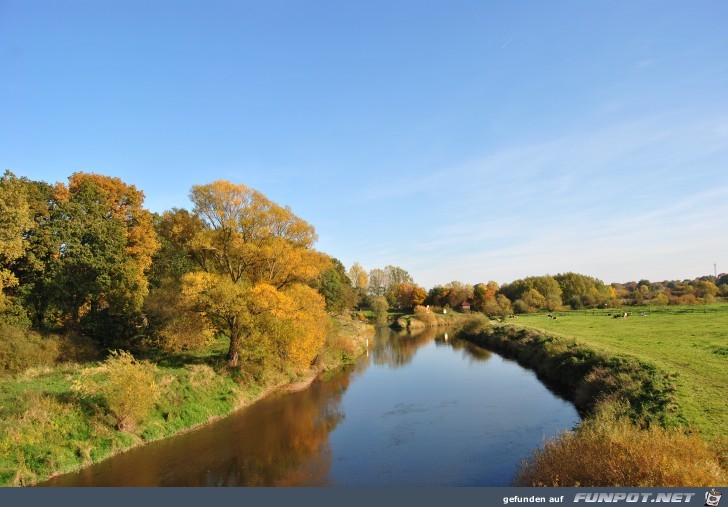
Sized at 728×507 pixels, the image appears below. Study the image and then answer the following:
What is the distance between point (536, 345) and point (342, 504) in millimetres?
34870

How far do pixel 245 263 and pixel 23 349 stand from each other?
565 inches

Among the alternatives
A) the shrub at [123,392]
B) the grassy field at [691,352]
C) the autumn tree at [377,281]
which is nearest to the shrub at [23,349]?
the shrub at [123,392]

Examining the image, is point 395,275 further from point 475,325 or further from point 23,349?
point 23,349

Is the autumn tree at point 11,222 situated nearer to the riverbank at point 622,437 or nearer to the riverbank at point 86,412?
the riverbank at point 86,412

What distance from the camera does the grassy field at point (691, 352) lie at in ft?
54.5

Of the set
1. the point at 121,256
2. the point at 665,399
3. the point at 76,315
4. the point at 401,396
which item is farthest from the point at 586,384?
the point at 76,315

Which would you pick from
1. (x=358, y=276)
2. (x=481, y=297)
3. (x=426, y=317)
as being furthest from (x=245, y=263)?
(x=358, y=276)

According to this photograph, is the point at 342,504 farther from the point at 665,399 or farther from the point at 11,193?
the point at 11,193

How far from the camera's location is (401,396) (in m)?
30.8

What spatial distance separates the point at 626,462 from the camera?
36.9ft

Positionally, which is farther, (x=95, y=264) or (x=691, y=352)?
(x=95, y=264)

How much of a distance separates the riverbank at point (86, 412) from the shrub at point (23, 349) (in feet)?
4.96

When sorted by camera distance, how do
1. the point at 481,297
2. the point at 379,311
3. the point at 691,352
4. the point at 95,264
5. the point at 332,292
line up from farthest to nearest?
the point at 481,297, the point at 379,311, the point at 332,292, the point at 95,264, the point at 691,352

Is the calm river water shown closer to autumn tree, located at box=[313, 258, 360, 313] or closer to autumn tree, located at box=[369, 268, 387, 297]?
autumn tree, located at box=[313, 258, 360, 313]
